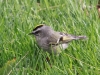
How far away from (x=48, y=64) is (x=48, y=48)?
1.19ft

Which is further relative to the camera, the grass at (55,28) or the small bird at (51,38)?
the small bird at (51,38)

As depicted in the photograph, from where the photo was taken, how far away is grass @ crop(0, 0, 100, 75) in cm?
386

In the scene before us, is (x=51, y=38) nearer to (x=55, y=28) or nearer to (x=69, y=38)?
(x=69, y=38)

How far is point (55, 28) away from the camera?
4.92m

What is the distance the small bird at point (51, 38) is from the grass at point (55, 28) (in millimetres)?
66

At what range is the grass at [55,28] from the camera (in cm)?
386

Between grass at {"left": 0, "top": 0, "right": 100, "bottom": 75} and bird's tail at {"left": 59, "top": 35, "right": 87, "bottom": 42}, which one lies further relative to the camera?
bird's tail at {"left": 59, "top": 35, "right": 87, "bottom": 42}

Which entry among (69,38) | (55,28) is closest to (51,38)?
(69,38)

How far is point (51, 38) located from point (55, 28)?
0.55 m

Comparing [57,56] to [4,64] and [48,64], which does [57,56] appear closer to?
[48,64]

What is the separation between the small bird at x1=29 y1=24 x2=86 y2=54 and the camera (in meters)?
4.27

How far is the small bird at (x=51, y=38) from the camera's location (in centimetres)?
427

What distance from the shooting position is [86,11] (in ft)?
17.6

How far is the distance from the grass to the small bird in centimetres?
7
